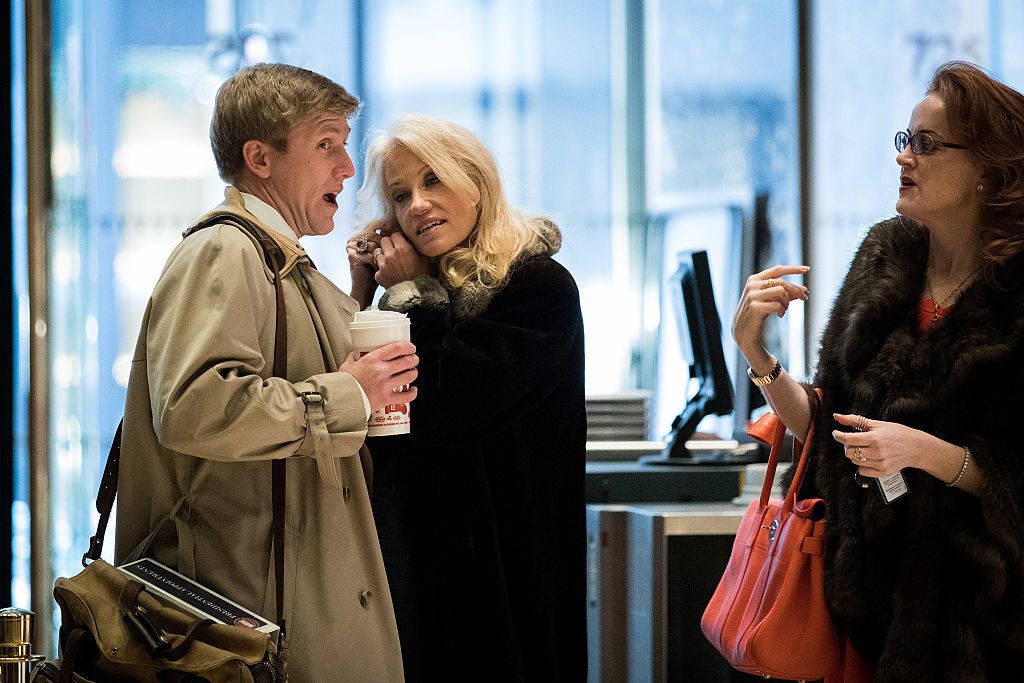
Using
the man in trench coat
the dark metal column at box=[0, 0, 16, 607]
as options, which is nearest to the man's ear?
the man in trench coat

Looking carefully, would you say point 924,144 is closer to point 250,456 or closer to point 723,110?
point 250,456

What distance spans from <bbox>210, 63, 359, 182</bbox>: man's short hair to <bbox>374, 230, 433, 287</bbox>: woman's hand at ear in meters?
0.39

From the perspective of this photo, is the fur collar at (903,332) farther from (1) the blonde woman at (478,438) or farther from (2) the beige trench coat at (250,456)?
(2) the beige trench coat at (250,456)

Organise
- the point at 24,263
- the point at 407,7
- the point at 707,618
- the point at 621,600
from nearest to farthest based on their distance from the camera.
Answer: the point at 707,618, the point at 621,600, the point at 24,263, the point at 407,7

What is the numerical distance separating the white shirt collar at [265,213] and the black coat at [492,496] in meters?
0.32

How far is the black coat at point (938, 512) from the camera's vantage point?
5.86 feet

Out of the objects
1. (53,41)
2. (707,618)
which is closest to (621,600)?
(707,618)

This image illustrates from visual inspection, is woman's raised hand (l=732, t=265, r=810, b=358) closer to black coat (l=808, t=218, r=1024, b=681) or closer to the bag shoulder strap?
black coat (l=808, t=218, r=1024, b=681)

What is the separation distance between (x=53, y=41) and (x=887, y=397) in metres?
3.75

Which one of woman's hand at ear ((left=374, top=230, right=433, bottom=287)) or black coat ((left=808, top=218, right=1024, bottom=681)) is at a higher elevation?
woman's hand at ear ((left=374, top=230, right=433, bottom=287))

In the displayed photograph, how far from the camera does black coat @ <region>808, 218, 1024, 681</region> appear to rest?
1.79 meters

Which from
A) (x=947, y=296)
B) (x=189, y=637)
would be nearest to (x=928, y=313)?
(x=947, y=296)

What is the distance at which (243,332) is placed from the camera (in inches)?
63.1

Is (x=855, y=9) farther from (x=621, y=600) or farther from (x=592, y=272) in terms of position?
(x=621, y=600)
